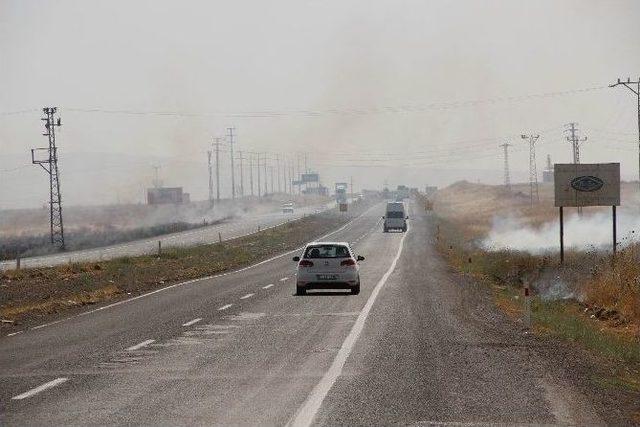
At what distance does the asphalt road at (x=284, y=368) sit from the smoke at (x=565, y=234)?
35868 millimetres

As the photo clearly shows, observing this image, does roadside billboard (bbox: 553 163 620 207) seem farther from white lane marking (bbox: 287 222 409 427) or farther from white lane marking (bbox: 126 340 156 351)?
white lane marking (bbox: 126 340 156 351)

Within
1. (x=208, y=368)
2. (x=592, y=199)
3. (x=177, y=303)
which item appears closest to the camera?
(x=208, y=368)

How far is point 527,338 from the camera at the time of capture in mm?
20594

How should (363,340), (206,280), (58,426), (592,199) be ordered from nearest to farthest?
(58,426) → (363,340) → (206,280) → (592,199)

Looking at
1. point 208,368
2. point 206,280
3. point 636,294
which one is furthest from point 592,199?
point 208,368

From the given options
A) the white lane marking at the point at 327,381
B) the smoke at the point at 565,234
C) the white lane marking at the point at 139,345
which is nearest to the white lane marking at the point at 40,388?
the white lane marking at the point at 327,381

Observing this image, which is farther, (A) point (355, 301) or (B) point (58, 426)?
(A) point (355, 301)

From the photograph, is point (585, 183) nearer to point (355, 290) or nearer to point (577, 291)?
point (577, 291)

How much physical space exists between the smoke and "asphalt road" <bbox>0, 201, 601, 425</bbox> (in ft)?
118

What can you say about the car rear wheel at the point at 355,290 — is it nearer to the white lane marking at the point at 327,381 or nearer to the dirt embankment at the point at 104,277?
the white lane marking at the point at 327,381

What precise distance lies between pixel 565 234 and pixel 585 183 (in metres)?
27.0

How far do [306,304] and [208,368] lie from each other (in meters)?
13.4

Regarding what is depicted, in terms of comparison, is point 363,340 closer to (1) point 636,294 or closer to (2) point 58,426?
(2) point 58,426

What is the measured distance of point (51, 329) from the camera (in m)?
23.8
